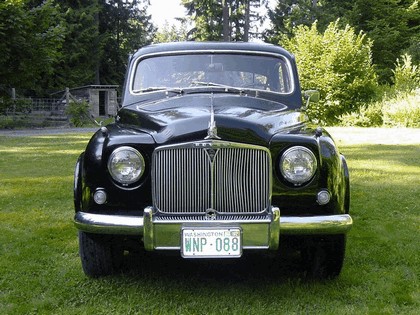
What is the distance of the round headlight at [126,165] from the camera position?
3338mm

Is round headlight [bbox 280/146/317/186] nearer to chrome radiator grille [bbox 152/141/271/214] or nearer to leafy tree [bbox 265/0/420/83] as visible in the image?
chrome radiator grille [bbox 152/141/271/214]

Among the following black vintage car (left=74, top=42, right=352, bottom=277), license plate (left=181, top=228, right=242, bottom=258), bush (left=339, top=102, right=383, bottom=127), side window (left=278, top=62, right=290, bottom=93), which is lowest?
bush (left=339, top=102, right=383, bottom=127)

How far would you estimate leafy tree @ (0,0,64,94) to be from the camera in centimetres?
1850

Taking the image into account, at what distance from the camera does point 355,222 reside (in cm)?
570

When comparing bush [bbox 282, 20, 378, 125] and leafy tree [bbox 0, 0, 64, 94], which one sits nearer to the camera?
leafy tree [bbox 0, 0, 64, 94]

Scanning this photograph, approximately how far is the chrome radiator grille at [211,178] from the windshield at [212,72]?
4.64 ft

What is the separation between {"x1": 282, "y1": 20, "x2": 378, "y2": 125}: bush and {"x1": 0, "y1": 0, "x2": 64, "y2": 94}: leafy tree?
11253 mm

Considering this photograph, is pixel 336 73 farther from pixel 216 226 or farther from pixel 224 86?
pixel 216 226

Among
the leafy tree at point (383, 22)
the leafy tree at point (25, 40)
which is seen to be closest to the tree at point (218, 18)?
the leafy tree at point (383, 22)

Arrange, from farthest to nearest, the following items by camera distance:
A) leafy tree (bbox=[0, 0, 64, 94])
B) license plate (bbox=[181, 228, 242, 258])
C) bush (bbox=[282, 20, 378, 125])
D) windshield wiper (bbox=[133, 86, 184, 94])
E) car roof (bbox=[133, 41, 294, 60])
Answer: bush (bbox=[282, 20, 378, 125]), leafy tree (bbox=[0, 0, 64, 94]), car roof (bbox=[133, 41, 294, 60]), windshield wiper (bbox=[133, 86, 184, 94]), license plate (bbox=[181, 228, 242, 258])

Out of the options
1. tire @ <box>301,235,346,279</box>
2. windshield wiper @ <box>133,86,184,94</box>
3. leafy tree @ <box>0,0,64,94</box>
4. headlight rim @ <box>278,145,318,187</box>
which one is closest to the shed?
leafy tree @ <box>0,0,64,94</box>

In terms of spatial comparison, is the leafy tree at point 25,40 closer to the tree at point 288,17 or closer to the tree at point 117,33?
the tree at point 117,33

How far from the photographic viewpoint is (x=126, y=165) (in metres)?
3.35

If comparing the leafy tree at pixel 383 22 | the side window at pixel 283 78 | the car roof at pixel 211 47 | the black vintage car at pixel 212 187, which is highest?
the leafy tree at pixel 383 22
